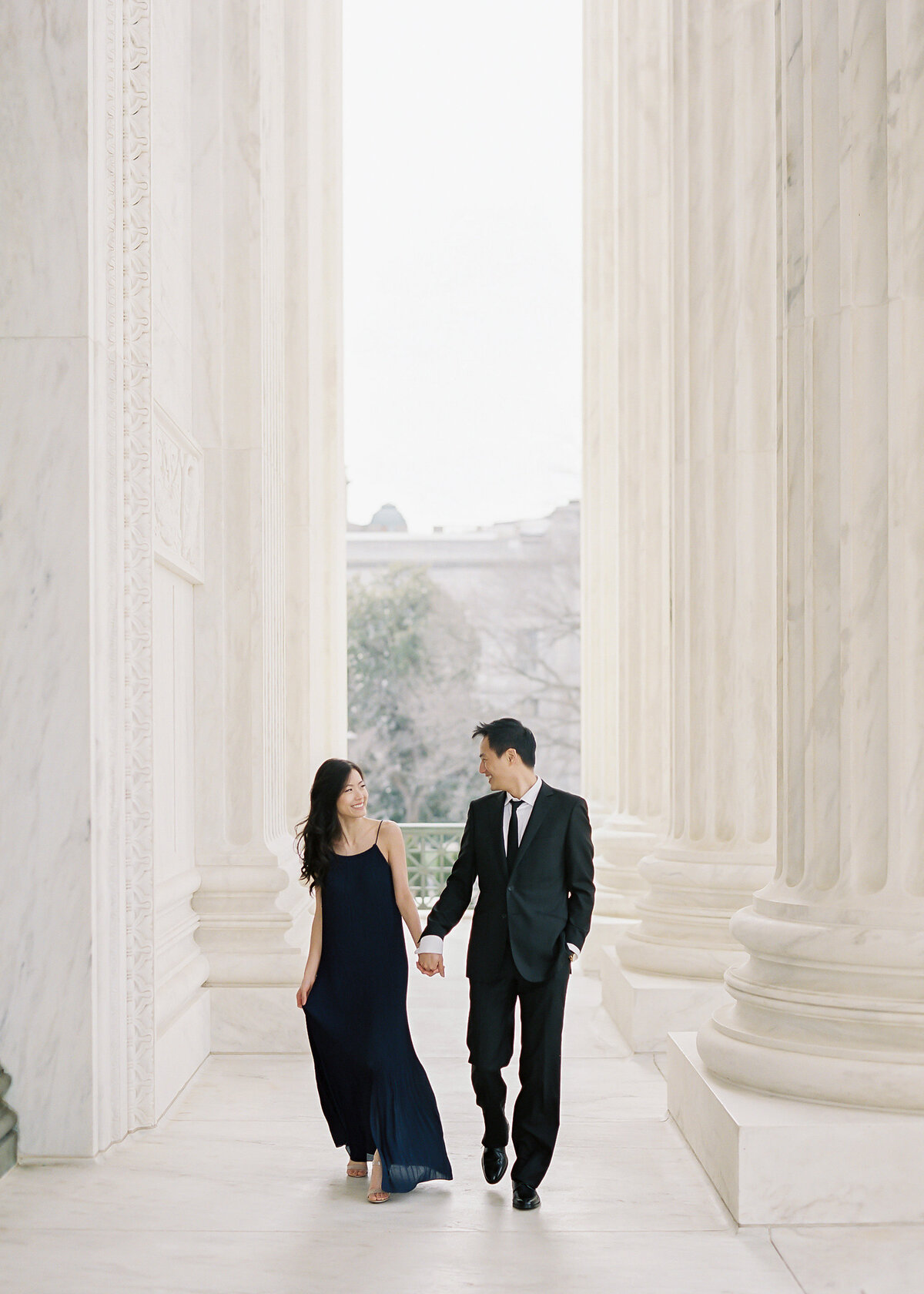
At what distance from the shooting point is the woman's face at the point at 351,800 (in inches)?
357

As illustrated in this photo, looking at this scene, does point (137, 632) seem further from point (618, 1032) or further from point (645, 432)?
point (645, 432)

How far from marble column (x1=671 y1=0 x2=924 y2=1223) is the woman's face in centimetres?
284

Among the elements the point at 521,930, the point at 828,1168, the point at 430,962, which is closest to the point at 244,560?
the point at 430,962

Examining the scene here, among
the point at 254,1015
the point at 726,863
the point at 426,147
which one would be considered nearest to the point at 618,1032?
the point at 726,863

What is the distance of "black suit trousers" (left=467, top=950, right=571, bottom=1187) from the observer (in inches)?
325

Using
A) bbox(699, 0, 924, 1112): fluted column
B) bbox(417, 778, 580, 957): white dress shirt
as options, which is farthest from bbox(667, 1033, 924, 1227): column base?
bbox(417, 778, 580, 957): white dress shirt

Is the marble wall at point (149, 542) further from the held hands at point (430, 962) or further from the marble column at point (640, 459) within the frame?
the marble column at point (640, 459)

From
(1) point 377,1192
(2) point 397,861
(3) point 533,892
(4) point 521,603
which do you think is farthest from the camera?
(4) point 521,603

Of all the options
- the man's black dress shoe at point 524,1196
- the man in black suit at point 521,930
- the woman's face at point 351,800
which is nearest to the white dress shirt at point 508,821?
the man in black suit at point 521,930

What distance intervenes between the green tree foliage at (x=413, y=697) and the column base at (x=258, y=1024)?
38634mm

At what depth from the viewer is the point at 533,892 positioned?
841cm

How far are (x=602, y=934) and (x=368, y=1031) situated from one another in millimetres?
9397

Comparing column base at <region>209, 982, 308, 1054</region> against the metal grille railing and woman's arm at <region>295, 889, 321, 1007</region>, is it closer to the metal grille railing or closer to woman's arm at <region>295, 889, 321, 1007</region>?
woman's arm at <region>295, 889, 321, 1007</region>

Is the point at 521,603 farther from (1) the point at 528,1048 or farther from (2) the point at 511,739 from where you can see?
(1) the point at 528,1048
